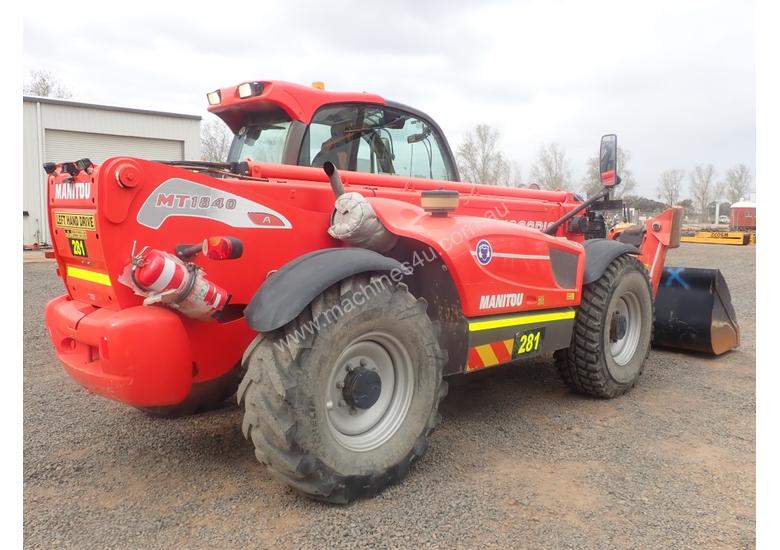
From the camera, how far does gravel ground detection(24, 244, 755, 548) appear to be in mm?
2680

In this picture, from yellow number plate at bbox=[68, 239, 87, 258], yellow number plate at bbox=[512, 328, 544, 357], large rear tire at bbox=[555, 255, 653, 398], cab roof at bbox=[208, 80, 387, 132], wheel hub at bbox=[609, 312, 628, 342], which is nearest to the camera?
yellow number plate at bbox=[68, 239, 87, 258]

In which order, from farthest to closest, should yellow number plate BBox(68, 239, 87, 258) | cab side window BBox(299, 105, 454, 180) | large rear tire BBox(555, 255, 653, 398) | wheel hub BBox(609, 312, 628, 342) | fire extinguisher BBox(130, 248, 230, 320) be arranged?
wheel hub BBox(609, 312, 628, 342), large rear tire BBox(555, 255, 653, 398), cab side window BBox(299, 105, 454, 180), yellow number plate BBox(68, 239, 87, 258), fire extinguisher BBox(130, 248, 230, 320)

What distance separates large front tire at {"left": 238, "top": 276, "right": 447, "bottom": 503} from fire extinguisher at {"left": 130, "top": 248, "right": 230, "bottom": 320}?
324 millimetres

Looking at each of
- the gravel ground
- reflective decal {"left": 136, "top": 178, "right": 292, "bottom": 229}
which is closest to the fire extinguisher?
reflective decal {"left": 136, "top": 178, "right": 292, "bottom": 229}

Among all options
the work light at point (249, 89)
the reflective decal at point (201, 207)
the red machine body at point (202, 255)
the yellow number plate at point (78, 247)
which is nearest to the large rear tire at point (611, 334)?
the red machine body at point (202, 255)

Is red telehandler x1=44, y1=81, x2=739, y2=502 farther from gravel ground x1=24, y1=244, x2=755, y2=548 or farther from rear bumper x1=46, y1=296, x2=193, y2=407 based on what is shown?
gravel ground x1=24, y1=244, x2=755, y2=548

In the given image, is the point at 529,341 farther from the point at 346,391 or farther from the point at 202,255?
the point at 202,255

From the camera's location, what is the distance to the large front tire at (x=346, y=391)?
2707 millimetres

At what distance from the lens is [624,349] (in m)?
4.97

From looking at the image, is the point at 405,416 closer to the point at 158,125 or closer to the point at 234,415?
the point at 234,415

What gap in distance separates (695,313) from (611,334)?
5.96ft

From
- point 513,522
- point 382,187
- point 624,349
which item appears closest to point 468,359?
point 513,522

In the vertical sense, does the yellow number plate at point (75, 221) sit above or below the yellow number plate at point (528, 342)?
above

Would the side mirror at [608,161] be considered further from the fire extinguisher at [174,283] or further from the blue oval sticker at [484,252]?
the fire extinguisher at [174,283]
